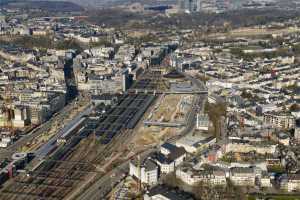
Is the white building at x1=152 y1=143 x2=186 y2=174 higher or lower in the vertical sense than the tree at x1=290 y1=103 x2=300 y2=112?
lower

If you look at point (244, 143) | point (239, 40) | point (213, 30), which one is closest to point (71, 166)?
point (244, 143)

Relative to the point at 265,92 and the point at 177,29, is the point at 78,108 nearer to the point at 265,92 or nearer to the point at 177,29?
the point at 265,92

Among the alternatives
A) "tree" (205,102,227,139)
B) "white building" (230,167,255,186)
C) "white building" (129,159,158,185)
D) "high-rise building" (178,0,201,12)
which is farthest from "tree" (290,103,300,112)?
"high-rise building" (178,0,201,12)

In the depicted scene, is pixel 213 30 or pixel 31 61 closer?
pixel 31 61

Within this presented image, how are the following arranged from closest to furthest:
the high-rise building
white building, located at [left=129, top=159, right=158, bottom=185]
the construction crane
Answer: white building, located at [left=129, top=159, right=158, bottom=185] → the construction crane → the high-rise building

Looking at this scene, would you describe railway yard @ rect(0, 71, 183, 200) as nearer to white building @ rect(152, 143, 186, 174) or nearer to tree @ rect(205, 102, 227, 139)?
white building @ rect(152, 143, 186, 174)

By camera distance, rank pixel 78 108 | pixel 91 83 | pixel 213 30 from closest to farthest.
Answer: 1. pixel 78 108
2. pixel 91 83
3. pixel 213 30

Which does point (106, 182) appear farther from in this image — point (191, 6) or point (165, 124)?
point (191, 6)

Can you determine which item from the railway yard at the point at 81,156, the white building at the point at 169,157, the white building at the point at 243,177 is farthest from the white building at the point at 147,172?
the white building at the point at 243,177

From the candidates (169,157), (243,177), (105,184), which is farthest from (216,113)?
(105,184)
